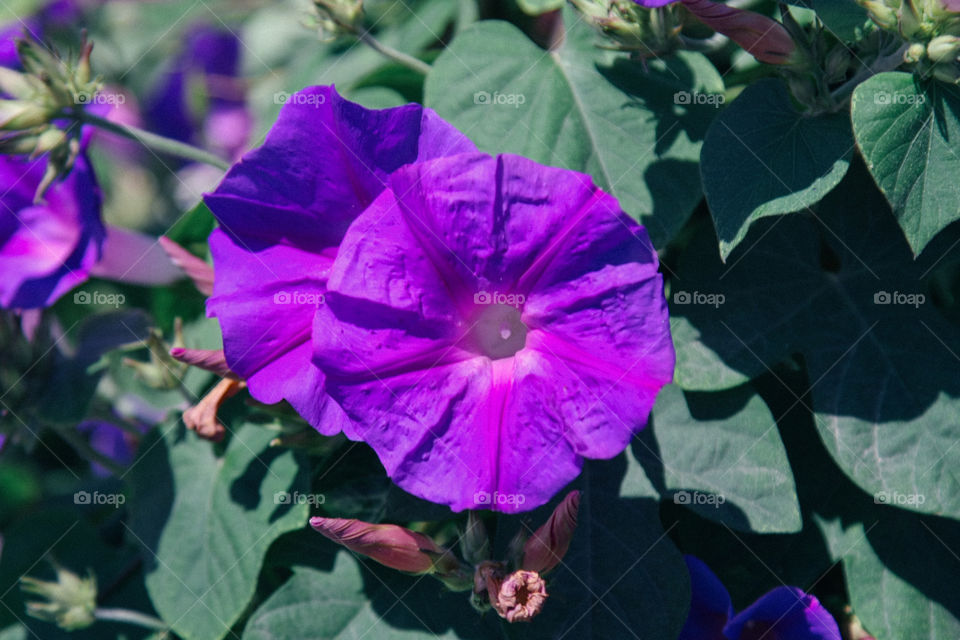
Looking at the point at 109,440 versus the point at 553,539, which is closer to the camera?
the point at 553,539

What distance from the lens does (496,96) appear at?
41.5 inches

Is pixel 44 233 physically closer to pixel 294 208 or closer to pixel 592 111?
pixel 294 208

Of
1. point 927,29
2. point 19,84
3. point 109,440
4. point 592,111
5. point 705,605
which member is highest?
point 19,84

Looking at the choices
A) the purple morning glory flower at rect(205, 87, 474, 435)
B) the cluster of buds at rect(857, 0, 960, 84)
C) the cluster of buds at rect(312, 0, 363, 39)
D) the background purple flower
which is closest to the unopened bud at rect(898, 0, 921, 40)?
the cluster of buds at rect(857, 0, 960, 84)

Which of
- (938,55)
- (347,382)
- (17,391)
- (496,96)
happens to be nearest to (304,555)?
(347,382)

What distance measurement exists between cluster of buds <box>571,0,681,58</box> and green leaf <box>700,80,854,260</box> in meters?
0.12

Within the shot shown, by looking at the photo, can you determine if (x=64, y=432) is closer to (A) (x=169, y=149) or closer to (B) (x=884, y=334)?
(A) (x=169, y=149)

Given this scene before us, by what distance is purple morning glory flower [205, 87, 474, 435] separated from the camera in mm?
854

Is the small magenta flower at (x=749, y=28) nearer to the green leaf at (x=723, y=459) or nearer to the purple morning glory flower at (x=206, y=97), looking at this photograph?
the green leaf at (x=723, y=459)

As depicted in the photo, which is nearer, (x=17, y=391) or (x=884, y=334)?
(x=884, y=334)

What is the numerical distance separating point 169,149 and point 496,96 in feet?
1.50

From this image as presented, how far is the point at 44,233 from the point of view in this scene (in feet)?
4.61

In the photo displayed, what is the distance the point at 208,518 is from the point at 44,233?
621 mm

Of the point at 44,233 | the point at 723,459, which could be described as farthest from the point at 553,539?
the point at 44,233
